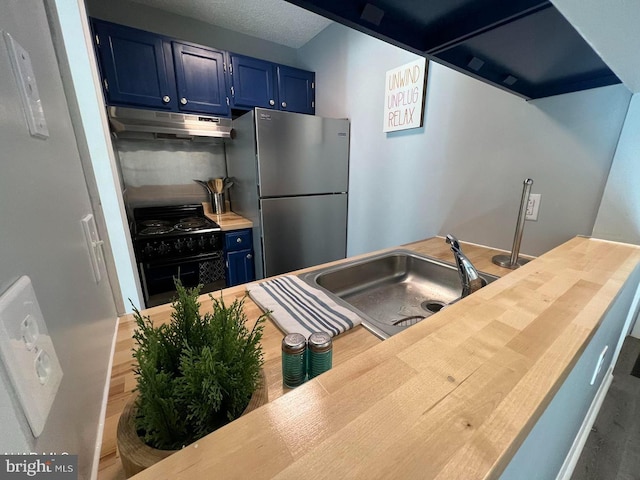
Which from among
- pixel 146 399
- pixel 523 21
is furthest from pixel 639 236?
pixel 146 399

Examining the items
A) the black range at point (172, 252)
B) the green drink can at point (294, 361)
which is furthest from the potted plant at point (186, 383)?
the black range at point (172, 252)

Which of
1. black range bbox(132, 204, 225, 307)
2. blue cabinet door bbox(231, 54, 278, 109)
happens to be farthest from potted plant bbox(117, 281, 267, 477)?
blue cabinet door bbox(231, 54, 278, 109)

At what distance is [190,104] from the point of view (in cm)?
203

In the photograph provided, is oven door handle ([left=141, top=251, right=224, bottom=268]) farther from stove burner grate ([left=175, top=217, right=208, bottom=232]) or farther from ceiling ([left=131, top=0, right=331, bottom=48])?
ceiling ([left=131, top=0, right=331, bottom=48])

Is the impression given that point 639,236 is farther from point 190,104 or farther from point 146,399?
point 190,104

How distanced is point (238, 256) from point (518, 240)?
189 cm

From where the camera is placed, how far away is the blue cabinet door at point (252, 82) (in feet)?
7.09

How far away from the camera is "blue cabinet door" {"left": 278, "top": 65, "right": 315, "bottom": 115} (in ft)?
7.84

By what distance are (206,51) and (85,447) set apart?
252cm

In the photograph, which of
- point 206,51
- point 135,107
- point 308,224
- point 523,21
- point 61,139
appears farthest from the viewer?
point 308,224

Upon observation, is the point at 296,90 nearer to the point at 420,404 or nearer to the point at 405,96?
the point at 405,96

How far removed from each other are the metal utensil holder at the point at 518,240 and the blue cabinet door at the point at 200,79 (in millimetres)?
2229

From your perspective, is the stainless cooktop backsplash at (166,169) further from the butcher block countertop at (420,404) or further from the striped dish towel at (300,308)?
the butcher block countertop at (420,404)

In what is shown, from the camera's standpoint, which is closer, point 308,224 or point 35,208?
point 35,208
